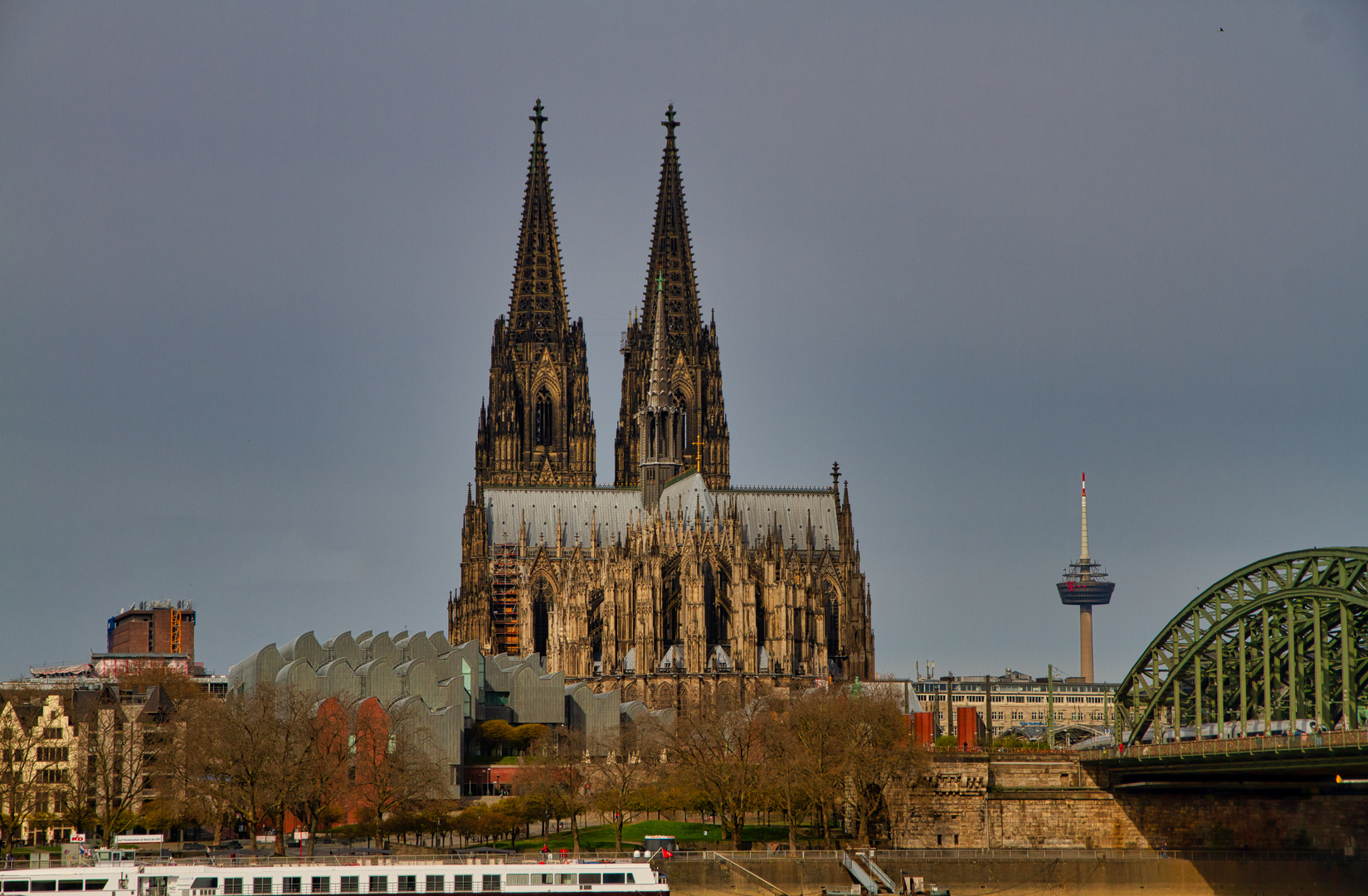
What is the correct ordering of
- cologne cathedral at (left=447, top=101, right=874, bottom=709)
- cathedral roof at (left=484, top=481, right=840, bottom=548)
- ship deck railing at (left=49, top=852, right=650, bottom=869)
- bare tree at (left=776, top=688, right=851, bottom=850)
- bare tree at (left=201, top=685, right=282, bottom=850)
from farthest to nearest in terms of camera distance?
cathedral roof at (left=484, top=481, right=840, bottom=548)
cologne cathedral at (left=447, top=101, right=874, bottom=709)
bare tree at (left=776, top=688, right=851, bottom=850)
bare tree at (left=201, top=685, right=282, bottom=850)
ship deck railing at (left=49, top=852, right=650, bottom=869)

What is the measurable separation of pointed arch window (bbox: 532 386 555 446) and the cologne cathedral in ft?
0.53

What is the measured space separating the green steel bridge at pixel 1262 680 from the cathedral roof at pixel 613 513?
173 feet

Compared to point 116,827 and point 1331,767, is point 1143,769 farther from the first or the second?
point 116,827

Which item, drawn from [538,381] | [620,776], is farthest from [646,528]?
[620,776]

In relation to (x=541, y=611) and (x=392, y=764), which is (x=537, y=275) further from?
(x=392, y=764)

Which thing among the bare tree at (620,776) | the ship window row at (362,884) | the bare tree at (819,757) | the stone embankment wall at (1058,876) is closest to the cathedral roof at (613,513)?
the bare tree at (620,776)

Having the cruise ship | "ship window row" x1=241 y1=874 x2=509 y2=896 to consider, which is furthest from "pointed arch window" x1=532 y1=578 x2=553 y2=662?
"ship window row" x1=241 y1=874 x2=509 y2=896

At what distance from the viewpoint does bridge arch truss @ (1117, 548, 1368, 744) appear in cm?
9600

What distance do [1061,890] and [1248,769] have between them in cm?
1193

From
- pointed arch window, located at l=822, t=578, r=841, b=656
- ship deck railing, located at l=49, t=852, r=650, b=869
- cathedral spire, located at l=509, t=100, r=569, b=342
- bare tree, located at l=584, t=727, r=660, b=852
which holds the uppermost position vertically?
cathedral spire, located at l=509, t=100, r=569, b=342

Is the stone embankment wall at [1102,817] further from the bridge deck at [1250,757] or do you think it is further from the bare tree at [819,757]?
the bare tree at [819,757]

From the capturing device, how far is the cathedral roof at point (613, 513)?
166 meters

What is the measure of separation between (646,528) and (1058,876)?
199 feet

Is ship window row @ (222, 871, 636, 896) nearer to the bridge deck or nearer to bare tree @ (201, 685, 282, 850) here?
bare tree @ (201, 685, 282, 850)
